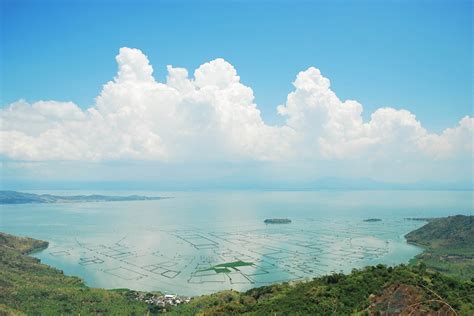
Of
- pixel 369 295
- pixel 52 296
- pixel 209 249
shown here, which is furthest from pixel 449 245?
pixel 52 296

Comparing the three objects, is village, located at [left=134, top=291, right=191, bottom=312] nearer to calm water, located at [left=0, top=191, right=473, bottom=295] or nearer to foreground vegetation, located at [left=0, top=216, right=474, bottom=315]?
foreground vegetation, located at [left=0, top=216, right=474, bottom=315]

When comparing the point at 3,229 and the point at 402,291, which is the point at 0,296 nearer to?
the point at 402,291

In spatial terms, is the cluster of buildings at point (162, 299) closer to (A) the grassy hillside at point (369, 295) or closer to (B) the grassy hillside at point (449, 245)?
(A) the grassy hillside at point (369, 295)

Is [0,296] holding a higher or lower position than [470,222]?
lower

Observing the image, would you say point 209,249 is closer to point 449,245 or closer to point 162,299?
point 162,299

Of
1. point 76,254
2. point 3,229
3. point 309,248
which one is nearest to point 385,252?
point 309,248

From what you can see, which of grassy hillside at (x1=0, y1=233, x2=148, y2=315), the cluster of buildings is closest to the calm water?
the cluster of buildings
